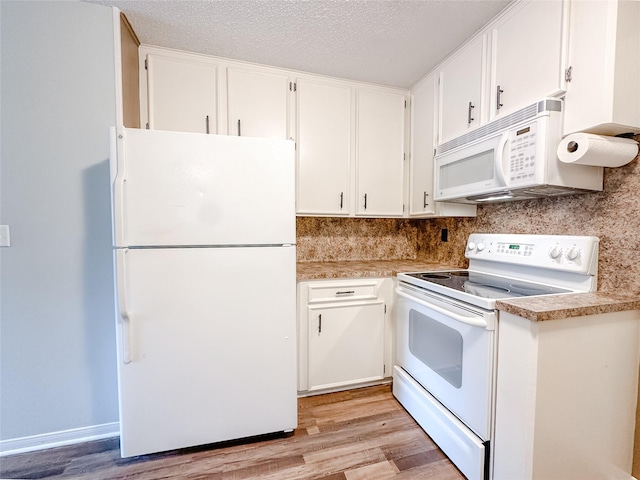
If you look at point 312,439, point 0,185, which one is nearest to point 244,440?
point 312,439

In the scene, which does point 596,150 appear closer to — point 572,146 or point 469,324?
point 572,146

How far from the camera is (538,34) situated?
1276mm

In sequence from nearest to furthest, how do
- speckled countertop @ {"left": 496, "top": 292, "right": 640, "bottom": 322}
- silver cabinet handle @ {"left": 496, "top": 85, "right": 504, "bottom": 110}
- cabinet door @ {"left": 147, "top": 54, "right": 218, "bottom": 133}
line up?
speckled countertop @ {"left": 496, "top": 292, "right": 640, "bottom": 322}
silver cabinet handle @ {"left": 496, "top": 85, "right": 504, "bottom": 110}
cabinet door @ {"left": 147, "top": 54, "right": 218, "bottom": 133}

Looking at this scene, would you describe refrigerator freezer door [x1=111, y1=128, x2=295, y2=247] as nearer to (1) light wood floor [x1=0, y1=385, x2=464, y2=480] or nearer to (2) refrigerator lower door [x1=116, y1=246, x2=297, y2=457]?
(2) refrigerator lower door [x1=116, y1=246, x2=297, y2=457]

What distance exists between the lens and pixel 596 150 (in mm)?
1109

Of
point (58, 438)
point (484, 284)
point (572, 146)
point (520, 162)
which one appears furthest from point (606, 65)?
point (58, 438)

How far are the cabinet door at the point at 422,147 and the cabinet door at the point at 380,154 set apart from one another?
98mm

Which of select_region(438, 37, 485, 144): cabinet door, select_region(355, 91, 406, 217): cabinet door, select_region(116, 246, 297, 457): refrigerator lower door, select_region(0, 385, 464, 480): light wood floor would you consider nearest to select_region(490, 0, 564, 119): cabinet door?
select_region(438, 37, 485, 144): cabinet door

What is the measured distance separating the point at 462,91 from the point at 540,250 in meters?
1.04

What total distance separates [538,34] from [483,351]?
1.45m

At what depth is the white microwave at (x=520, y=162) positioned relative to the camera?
3.99 feet

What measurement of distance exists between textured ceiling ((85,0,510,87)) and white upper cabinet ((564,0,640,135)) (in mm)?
464

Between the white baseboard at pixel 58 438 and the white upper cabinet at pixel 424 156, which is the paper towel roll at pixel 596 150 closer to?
the white upper cabinet at pixel 424 156

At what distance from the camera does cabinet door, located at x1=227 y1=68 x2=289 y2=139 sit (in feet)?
6.28
